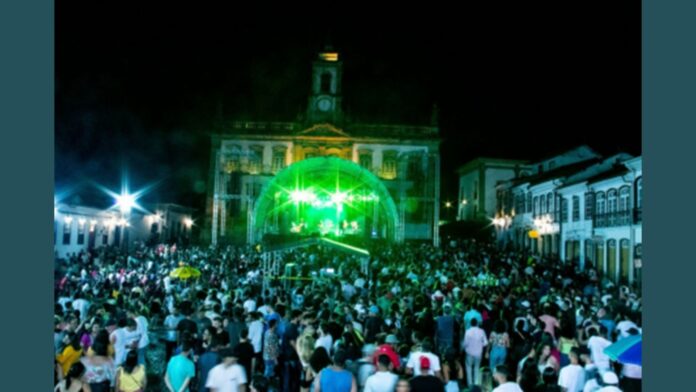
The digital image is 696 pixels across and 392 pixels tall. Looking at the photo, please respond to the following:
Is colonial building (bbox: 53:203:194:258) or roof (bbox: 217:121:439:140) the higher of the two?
roof (bbox: 217:121:439:140)

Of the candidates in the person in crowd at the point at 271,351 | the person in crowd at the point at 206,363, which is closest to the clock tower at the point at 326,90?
the person in crowd at the point at 271,351

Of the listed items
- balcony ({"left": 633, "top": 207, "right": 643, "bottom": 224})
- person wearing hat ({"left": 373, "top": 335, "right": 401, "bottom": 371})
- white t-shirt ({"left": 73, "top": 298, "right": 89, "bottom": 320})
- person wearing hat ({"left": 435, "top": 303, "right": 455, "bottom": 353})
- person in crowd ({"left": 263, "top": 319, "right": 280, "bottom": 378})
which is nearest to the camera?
person wearing hat ({"left": 373, "top": 335, "right": 401, "bottom": 371})

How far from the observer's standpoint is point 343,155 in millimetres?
48344

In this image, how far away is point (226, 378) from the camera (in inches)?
253

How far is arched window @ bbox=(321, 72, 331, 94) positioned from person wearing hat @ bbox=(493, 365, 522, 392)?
4619cm

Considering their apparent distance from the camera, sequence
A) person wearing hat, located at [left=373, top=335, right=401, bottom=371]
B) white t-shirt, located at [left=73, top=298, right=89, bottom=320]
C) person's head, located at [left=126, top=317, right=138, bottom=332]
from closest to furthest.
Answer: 1. person wearing hat, located at [left=373, top=335, right=401, bottom=371]
2. person's head, located at [left=126, top=317, right=138, bottom=332]
3. white t-shirt, located at [left=73, top=298, right=89, bottom=320]

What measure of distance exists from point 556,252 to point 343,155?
68.4ft

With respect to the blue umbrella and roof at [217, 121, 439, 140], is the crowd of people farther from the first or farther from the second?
roof at [217, 121, 439, 140]

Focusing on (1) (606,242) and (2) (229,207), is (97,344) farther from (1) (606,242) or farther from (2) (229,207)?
(2) (229,207)

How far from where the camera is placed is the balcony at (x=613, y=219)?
2462 centimetres

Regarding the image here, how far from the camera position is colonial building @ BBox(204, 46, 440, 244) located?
4369 cm

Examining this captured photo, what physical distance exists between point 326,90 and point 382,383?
152 feet

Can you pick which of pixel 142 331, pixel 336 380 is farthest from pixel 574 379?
pixel 142 331

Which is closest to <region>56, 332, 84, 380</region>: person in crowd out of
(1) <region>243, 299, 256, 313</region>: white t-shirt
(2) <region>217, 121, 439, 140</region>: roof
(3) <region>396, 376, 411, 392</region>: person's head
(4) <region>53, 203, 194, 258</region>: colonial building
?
(1) <region>243, 299, 256, 313</region>: white t-shirt
